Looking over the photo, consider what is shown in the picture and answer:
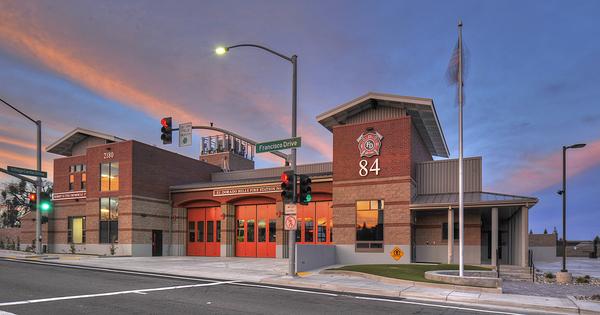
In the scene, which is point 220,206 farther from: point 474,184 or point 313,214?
point 474,184

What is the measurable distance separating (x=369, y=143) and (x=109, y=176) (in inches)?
876

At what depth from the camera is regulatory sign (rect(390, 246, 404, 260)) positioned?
78.7 feet

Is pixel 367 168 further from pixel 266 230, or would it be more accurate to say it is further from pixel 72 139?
pixel 72 139

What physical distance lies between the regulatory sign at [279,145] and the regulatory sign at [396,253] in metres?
9.48

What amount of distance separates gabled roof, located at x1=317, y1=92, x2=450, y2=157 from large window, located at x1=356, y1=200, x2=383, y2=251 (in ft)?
18.6

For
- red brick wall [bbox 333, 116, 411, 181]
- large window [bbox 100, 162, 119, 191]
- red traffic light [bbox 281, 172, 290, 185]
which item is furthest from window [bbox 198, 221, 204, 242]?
red traffic light [bbox 281, 172, 290, 185]

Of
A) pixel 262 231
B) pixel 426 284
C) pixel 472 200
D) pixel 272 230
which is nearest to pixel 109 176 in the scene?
pixel 262 231

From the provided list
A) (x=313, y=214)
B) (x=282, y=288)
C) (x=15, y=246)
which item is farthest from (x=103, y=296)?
(x=15, y=246)

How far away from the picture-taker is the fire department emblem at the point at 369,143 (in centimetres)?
2650

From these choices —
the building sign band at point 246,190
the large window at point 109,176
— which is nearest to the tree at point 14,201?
the large window at point 109,176

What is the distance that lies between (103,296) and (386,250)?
661 inches

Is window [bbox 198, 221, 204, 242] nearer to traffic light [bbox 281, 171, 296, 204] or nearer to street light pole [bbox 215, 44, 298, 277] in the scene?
street light pole [bbox 215, 44, 298, 277]

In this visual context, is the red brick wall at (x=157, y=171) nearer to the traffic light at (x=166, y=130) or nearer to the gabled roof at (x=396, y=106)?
the gabled roof at (x=396, y=106)

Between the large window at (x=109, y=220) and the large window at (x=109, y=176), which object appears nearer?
the large window at (x=109, y=220)
